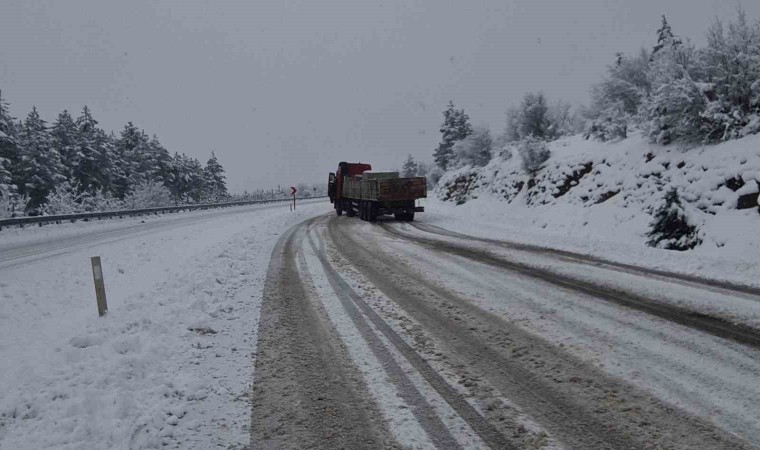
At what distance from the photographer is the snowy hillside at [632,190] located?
27.8 ft

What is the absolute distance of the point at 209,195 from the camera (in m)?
72.9

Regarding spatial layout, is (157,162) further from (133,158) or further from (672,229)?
(672,229)

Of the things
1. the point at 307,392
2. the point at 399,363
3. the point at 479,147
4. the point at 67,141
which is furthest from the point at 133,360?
the point at 67,141

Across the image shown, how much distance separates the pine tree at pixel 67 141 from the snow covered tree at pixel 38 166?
151 inches

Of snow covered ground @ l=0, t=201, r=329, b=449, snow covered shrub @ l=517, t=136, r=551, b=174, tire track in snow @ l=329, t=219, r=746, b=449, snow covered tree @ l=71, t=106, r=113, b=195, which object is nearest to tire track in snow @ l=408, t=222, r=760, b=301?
tire track in snow @ l=329, t=219, r=746, b=449

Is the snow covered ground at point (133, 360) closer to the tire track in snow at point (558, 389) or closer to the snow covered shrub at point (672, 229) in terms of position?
the tire track in snow at point (558, 389)

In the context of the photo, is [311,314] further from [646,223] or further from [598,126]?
[598,126]

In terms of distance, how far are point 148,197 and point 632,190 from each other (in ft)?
145

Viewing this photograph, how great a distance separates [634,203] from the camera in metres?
11.5

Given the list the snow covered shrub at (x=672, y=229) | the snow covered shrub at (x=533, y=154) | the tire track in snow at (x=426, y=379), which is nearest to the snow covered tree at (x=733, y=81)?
the snow covered shrub at (x=672, y=229)

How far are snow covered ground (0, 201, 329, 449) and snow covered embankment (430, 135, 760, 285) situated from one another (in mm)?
7245

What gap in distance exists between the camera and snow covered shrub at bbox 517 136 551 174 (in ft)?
60.5

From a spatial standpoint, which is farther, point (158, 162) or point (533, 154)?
point (158, 162)

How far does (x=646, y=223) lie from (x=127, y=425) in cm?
1123
